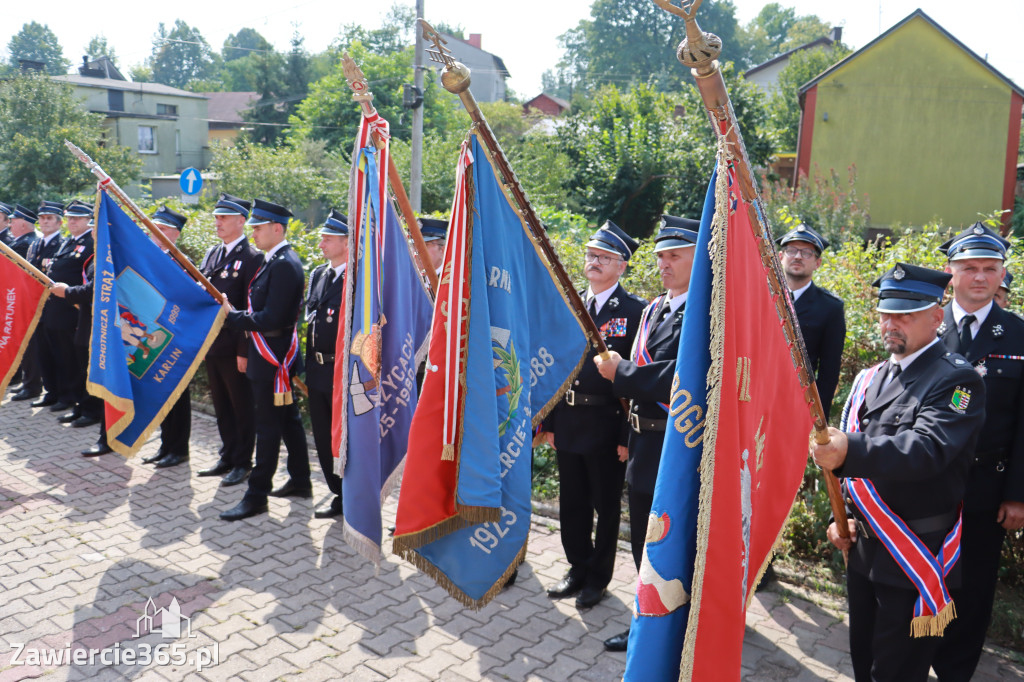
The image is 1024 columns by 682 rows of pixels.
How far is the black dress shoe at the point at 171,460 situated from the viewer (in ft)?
23.7

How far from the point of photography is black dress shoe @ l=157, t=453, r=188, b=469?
23.7 feet

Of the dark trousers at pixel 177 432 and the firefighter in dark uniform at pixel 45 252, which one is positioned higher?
the firefighter in dark uniform at pixel 45 252

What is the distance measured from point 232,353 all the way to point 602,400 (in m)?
3.60

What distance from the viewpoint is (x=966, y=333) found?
156 inches

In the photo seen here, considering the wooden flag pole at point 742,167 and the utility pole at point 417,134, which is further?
the utility pole at point 417,134

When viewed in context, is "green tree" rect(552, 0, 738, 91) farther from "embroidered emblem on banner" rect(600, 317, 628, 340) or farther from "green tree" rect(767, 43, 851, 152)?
"embroidered emblem on banner" rect(600, 317, 628, 340)

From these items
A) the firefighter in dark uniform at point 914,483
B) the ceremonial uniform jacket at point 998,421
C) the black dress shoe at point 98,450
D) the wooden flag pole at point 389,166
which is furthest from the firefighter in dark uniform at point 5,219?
the ceremonial uniform jacket at point 998,421

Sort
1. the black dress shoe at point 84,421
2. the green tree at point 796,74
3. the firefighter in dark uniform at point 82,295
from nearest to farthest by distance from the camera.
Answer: the firefighter in dark uniform at point 82,295 < the black dress shoe at point 84,421 < the green tree at point 796,74

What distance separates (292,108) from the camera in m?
51.5

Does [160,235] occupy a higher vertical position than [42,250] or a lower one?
higher

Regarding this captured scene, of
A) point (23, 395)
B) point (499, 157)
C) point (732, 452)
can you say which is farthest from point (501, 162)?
point (23, 395)

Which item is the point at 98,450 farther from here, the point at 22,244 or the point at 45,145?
the point at 45,145

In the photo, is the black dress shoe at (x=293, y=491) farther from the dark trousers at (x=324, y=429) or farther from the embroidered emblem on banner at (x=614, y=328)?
the embroidered emblem on banner at (x=614, y=328)

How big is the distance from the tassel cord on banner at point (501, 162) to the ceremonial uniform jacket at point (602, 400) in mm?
393
